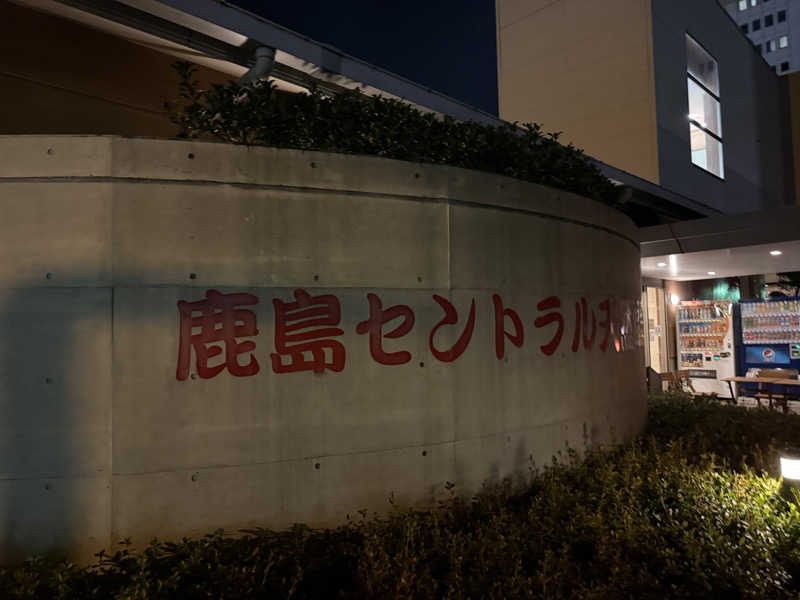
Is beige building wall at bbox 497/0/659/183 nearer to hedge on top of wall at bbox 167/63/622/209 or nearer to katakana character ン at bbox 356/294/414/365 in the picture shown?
hedge on top of wall at bbox 167/63/622/209

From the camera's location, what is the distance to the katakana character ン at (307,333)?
4.00 meters

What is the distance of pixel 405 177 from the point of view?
451cm

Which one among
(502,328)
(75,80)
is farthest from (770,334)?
(75,80)

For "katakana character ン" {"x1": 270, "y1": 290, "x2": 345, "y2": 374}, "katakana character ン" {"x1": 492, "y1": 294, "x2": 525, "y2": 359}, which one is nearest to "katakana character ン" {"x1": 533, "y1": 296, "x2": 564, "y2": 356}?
"katakana character ン" {"x1": 492, "y1": 294, "x2": 525, "y2": 359}

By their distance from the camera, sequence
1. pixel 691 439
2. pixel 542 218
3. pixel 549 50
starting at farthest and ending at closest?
pixel 549 50, pixel 691 439, pixel 542 218

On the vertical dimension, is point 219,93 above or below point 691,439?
above

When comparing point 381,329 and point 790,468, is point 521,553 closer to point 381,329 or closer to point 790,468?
point 381,329

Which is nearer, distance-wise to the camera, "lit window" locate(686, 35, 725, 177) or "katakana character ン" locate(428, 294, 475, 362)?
Answer: "katakana character ン" locate(428, 294, 475, 362)

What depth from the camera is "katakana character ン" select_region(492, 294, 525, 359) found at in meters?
4.80

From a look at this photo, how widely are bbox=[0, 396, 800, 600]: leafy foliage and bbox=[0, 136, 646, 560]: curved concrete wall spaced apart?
29cm

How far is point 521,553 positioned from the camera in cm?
365

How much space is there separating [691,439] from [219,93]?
6.01m

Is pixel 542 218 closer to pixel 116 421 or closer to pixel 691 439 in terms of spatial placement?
pixel 691 439

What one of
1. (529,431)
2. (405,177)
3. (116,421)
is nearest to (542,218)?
(405,177)
